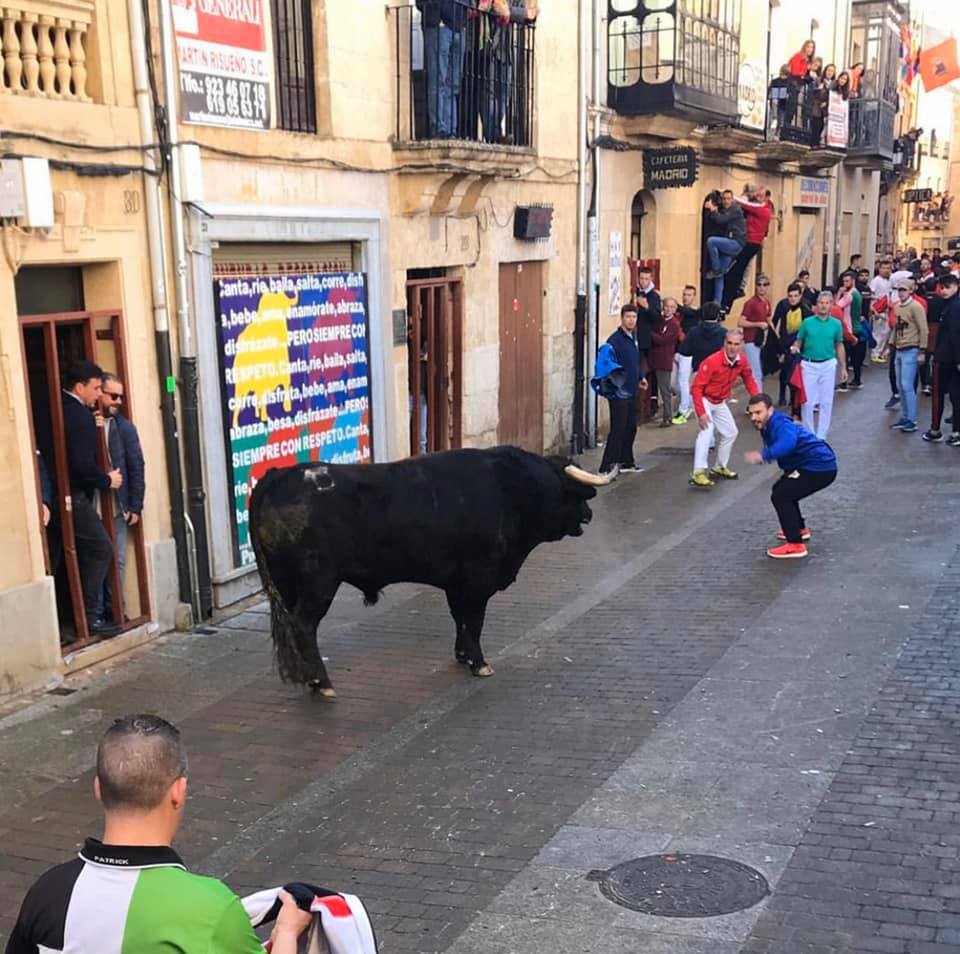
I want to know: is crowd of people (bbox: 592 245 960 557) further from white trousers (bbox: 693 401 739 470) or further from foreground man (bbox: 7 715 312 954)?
foreground man (bbox: 7 715 312 954)

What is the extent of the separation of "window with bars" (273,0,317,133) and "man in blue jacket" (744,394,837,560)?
472cm

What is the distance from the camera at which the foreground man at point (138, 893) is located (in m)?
2.38

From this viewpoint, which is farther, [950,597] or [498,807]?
[950,597]

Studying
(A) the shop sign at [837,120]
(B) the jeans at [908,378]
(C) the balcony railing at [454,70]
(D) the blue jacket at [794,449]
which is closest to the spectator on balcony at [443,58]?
(C) the balcony railing at [454,70]

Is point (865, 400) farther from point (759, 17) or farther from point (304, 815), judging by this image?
point (304, 815)

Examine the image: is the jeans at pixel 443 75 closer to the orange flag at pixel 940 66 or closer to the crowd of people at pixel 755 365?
the crowd of people at pixel 755 365

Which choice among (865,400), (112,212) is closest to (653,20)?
(865,400)

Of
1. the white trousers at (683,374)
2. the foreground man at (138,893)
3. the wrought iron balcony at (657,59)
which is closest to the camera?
the foreground man at (138,893)

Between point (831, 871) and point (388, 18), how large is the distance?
29.8 ft

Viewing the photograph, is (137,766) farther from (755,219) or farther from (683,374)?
(755,219)

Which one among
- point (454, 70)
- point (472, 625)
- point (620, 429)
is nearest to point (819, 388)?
point (620, 429)

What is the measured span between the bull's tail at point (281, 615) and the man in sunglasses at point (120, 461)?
4.67ft

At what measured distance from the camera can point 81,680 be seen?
7.91 meters

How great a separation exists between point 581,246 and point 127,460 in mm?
8830
